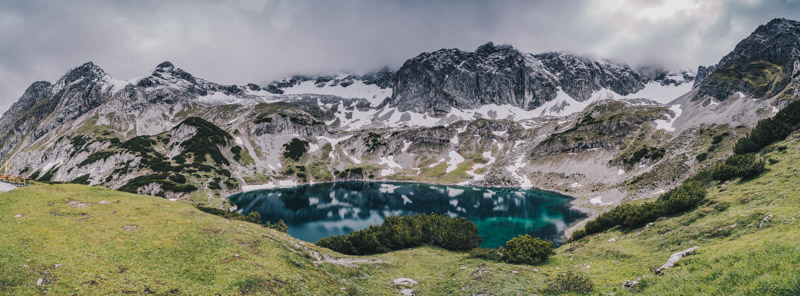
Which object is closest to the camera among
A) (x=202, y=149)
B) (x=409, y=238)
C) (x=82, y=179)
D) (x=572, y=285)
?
(x=572, y=285)

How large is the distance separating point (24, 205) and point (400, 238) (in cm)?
3378

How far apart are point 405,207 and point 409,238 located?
76441mm

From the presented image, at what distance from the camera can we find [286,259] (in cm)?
2052

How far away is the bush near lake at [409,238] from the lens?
41219 mm

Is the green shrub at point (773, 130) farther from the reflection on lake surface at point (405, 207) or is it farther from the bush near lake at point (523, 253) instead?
the bush near lake at point (523, 253)

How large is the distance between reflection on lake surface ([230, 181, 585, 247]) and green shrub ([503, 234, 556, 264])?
117 ft

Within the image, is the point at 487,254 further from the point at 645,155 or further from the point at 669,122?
the point at 669,122

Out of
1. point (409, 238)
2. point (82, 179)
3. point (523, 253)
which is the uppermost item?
point (82, 179)

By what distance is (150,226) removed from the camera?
821 inches

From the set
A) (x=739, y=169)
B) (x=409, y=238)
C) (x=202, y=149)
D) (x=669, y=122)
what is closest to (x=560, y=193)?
(x=669, y=122)

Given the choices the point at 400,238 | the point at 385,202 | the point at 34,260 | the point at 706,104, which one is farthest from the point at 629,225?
the point at 706,104

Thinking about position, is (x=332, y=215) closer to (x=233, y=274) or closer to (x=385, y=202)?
(x=385, y=202)

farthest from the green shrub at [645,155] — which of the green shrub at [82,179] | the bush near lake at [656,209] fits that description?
the green shrub at [82,179]

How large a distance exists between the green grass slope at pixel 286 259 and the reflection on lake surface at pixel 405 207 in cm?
4103
